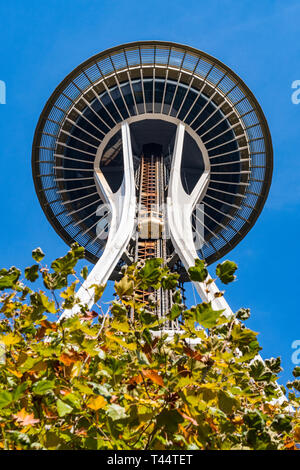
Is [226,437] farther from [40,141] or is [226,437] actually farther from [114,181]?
[114,181]

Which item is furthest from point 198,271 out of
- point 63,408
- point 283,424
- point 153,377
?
point 63,408

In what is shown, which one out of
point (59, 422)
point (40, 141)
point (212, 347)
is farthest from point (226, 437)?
point (40, 141)

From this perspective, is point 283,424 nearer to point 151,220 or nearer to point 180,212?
point 180,212

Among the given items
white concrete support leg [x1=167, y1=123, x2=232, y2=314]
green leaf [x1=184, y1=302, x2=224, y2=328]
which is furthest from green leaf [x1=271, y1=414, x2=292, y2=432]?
white concrete support leg [x1=167, y1=123, x2=232, y2=314]

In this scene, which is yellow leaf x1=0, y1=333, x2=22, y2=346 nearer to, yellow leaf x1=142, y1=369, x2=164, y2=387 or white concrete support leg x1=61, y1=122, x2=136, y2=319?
yellow leaf x1=142, y1=369, x2=164, y2=387

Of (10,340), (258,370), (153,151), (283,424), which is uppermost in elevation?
(153,151)

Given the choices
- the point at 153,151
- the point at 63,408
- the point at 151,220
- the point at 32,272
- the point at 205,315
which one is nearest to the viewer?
the point at 63,408
